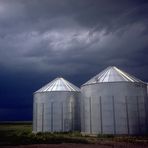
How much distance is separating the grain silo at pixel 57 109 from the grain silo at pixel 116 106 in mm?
7717

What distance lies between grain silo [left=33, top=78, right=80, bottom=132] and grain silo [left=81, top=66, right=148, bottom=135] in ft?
25.3

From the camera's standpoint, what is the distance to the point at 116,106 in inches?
1522

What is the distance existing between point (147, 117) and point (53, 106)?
17749 millimetres

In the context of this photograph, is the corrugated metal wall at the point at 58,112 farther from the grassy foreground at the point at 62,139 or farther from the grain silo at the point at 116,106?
the grassy foreground at the point at 62,139

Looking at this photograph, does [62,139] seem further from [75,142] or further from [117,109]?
[117,109]

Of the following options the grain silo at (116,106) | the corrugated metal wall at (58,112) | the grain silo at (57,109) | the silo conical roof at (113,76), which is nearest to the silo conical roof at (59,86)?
the grain silo at (57,109)

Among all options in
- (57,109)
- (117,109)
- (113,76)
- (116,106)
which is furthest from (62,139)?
(57,109)

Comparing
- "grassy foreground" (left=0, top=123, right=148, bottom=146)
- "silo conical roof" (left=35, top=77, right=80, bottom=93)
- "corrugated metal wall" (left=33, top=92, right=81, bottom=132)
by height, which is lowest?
"grassy foreground" (left=0, top=123, right=148, bottom=146)

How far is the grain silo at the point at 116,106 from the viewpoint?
126 feet

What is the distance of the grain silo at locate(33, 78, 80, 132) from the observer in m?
48.6

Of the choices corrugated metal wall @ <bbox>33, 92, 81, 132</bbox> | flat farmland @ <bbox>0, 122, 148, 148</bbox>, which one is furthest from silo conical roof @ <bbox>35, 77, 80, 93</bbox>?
flat farmland @ <bbox>0, 122, 148, 148</bbox>

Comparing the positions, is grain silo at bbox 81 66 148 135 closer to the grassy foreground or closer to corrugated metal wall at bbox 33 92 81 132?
the grassy foreground

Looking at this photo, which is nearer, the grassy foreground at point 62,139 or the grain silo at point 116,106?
the grassy foreground at point 62,139

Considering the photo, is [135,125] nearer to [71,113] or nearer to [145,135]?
[145,135]
